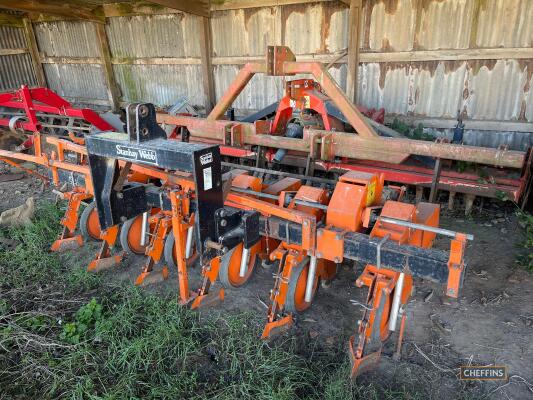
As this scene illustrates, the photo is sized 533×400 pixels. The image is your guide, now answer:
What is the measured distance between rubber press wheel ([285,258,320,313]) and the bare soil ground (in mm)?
141

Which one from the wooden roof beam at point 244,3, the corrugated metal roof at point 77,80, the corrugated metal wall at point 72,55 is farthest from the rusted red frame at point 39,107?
the wooden roof beam at point 244,3

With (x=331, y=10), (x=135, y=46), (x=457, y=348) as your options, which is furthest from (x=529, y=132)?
(x=135, y=46)

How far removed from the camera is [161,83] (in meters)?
8.61

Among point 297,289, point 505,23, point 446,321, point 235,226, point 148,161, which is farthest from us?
point 505,23

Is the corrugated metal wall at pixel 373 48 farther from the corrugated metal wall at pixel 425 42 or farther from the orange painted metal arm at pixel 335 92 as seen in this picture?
the orange painted metal arm at pixel 335 92

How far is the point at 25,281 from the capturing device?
11.5ft

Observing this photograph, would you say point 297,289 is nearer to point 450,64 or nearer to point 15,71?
point 450,64

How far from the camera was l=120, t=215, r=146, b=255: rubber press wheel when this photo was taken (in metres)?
3.83

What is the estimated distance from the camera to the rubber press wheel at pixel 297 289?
291 cm

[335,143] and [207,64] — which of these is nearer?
[335,143]

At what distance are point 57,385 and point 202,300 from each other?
3.77ft

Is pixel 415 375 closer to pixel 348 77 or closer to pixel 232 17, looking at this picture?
pixel 348 77

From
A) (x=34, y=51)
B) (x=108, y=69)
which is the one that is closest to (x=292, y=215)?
(x=108, y=69)

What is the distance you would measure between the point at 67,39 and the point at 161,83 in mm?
3282
